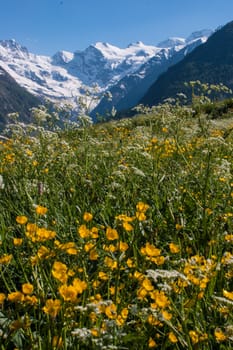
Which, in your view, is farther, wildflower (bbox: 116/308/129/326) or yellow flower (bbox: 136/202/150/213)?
yellow flower (bbox: 136/202/150/213)

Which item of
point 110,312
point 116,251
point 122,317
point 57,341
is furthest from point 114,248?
point 57,341

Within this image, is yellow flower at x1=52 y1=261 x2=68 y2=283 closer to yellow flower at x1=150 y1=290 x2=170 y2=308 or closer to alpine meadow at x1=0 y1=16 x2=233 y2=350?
alpine meadow at x1=0 y1=16 x2=233 y2=350

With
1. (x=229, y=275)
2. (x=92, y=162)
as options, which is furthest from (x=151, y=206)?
(x=92, y=162)

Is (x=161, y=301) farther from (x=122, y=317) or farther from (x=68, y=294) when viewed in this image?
(x=68, y=294)

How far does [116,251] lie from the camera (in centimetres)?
242

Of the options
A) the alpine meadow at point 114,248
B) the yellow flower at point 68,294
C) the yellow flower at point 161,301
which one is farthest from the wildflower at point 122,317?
the yellow flower at point 68,294

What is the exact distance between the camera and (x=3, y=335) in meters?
1.64

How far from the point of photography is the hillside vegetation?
166 centimetres

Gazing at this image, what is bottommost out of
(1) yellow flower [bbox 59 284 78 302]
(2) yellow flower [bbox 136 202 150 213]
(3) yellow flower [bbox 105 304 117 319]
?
(3) yellow flower [bbox 105 304 117 319]

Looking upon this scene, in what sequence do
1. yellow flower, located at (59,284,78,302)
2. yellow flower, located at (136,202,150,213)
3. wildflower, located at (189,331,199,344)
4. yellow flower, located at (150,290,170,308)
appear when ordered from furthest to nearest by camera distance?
yellow flower, located at (136,202,150,213), wildflower, located at (189,331,199,344), yellow flower, located at (150,290,170,308), yellow flower, located at (59,284,78,302)

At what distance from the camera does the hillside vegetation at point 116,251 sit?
1.66 meters

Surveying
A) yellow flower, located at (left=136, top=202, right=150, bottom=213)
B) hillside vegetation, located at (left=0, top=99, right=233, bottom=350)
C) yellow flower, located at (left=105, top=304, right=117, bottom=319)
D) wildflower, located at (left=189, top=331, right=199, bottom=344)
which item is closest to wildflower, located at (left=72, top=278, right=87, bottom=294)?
hillside vegetation, located at (left=0, top=99, right=233, bottom=350)

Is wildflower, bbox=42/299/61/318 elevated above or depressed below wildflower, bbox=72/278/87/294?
below

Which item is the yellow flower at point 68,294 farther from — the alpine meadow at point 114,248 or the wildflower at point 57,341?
the wildflower at point 57,341
